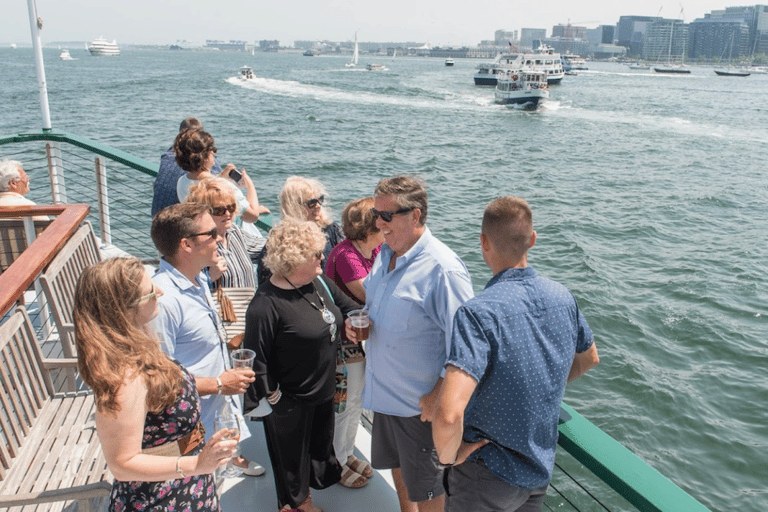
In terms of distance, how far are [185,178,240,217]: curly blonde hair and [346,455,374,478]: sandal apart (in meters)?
1.29

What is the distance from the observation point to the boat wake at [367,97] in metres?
48.4

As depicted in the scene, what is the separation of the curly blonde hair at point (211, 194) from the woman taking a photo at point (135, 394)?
112 centimetres

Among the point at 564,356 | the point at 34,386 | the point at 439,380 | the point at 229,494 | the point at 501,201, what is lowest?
the point at 229,494

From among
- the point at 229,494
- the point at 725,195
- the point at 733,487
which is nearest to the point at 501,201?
the point at 229,494

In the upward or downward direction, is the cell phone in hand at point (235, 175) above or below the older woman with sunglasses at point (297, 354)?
above

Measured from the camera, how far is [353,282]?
116 inches

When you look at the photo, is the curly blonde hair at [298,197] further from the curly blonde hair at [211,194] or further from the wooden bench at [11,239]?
the wooden bench at [11,239]

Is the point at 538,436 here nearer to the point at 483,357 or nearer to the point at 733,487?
the point at 483,357

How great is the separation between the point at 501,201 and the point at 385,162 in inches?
944

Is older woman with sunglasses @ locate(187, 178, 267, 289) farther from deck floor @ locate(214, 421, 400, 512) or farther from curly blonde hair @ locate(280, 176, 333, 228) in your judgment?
deck floor @ locate(214, 421, 400, 512)

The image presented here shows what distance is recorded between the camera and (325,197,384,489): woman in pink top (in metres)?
2.90

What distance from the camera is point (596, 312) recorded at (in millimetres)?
12297

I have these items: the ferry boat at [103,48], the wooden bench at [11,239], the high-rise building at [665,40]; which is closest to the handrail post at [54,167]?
the wooden bench at [11,239]

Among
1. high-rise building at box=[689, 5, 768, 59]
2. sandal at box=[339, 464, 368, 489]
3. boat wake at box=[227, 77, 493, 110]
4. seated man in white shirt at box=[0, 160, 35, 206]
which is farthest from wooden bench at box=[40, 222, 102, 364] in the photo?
high-rise building at box=[689, 5, 768, 59]
